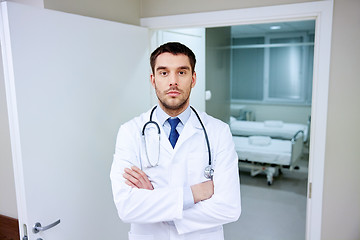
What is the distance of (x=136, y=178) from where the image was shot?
1336mm

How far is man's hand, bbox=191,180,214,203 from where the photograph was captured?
4.39 feet

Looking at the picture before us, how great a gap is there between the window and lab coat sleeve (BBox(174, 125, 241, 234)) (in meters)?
5.35

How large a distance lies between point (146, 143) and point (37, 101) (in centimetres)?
55

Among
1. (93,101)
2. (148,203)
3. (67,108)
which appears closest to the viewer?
(148,203)

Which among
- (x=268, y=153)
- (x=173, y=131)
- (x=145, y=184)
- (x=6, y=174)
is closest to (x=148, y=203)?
(x=145, y=184)

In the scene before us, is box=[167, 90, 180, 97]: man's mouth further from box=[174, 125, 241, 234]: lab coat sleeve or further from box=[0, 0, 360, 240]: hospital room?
box=[0, 0, 360, 240]: hospital room

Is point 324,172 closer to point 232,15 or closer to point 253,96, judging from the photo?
point 232,15

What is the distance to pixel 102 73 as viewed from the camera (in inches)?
72.1

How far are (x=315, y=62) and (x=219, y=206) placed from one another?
1.05 meters

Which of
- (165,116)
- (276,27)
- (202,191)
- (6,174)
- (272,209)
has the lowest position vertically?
(272,209)

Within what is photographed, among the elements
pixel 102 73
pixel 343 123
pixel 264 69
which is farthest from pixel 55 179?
pixel 264 69

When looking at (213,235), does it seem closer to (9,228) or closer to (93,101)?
(93,101)

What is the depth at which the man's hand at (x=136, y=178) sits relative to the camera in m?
1.33

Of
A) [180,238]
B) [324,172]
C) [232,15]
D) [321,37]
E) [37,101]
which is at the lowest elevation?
[180,238]
